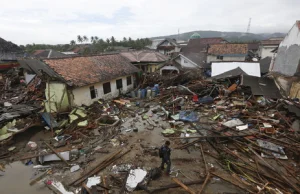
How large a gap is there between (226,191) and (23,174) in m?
8.77

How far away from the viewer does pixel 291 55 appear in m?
14.6

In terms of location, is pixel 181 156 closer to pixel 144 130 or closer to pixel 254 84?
pixel 144 130

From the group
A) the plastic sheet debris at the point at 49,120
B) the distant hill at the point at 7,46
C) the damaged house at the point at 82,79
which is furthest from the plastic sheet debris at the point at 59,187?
the distant hill at the point at 7,46

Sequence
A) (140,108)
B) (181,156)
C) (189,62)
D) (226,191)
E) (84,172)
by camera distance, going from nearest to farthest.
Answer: (226,191), (84,172), (181,156), (140,108), (189,62)

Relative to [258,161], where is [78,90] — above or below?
above

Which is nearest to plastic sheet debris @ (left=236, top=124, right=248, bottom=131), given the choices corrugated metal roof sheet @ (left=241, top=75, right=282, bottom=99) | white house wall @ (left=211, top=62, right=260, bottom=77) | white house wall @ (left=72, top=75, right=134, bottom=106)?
corrugated metal roof sheet @ (left=241, top=75, right=282, bottom=99)

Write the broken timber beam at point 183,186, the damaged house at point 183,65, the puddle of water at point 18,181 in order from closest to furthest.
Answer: the broken timber beam at point 183,186 < the puddle of water at point 18,181 < the damaged house at point 183,65

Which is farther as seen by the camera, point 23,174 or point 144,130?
point 144,130

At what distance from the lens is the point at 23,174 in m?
7.37

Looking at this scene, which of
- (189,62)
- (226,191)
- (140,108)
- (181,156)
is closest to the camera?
(226,191)

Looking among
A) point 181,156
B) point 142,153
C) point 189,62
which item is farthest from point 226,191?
point 189,62

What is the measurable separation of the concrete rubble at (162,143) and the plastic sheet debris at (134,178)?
0.04 metres

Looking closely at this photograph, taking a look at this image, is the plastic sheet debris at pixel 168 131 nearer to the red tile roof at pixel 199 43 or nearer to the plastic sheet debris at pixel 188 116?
the plastic sheet debris at pixel 188 116

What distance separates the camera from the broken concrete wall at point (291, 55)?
44.8 ft
